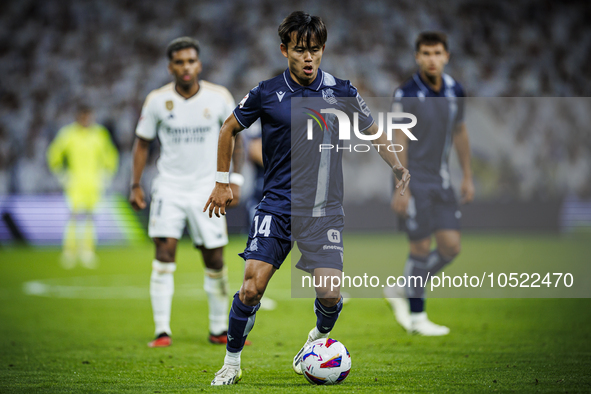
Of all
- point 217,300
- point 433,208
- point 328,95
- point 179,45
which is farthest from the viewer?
point 433,208

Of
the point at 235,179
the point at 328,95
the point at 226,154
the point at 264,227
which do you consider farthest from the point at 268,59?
the point at 264,227

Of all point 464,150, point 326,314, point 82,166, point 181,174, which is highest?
point 464,150

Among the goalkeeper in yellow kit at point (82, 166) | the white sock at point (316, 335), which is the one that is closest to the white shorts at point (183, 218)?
the white sock at point (316, 335)

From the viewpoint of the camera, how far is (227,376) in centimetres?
439

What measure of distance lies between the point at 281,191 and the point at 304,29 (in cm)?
99

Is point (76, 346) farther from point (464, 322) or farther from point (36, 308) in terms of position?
point (464, 322)

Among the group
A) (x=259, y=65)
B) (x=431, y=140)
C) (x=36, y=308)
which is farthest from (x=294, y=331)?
(x=259, y=65)

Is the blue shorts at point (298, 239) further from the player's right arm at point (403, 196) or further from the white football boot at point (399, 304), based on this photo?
the white football boot at point (399, 304)

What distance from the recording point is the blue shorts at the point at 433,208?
654 cm

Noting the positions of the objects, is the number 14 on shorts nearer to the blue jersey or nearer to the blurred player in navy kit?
the blurred player in navy kit

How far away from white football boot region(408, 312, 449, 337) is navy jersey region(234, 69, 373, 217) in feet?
7.79

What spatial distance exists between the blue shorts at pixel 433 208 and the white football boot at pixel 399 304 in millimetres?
773

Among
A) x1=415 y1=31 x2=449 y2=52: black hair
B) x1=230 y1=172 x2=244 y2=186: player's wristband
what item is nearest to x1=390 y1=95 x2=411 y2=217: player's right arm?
x1=415 y1=31 x2=449 y2=52: black hair

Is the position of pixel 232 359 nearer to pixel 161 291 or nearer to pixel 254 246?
pixel 254 246
